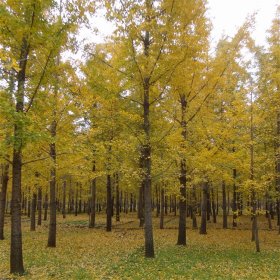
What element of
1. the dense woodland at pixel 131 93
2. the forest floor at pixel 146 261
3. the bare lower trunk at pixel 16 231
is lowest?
the forest floor at pixel 146 261

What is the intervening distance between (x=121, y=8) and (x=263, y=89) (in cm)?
823

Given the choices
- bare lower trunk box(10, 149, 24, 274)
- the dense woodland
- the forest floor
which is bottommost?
the forest floor

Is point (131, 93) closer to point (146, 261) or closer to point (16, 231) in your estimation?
point (146, 261)

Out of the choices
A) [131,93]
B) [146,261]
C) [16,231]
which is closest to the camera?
[16,231]

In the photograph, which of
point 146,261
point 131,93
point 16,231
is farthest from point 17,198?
point 131,93

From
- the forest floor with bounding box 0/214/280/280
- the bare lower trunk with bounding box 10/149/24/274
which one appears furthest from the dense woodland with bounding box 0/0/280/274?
the forest floor with bounding box 0/214/280/280

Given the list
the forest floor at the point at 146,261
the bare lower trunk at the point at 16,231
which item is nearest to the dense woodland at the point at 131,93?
the bare lower trunk at the point at 16,231

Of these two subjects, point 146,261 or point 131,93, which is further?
point 131,93

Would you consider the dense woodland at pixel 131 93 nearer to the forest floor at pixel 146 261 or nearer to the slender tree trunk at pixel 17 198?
the slender tree trunk at pixel 17 198

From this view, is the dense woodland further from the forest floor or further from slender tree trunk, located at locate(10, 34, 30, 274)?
the forest floor

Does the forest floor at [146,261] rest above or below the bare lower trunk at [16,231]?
below

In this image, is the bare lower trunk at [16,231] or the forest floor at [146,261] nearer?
the bare lower trunk at [16,231]

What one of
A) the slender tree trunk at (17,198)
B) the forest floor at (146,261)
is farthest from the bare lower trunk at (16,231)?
the forest floor at (146,261)

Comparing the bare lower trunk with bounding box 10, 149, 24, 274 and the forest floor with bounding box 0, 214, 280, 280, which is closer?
the bare lower trunk with bounding box 10, 149, 24, 274
